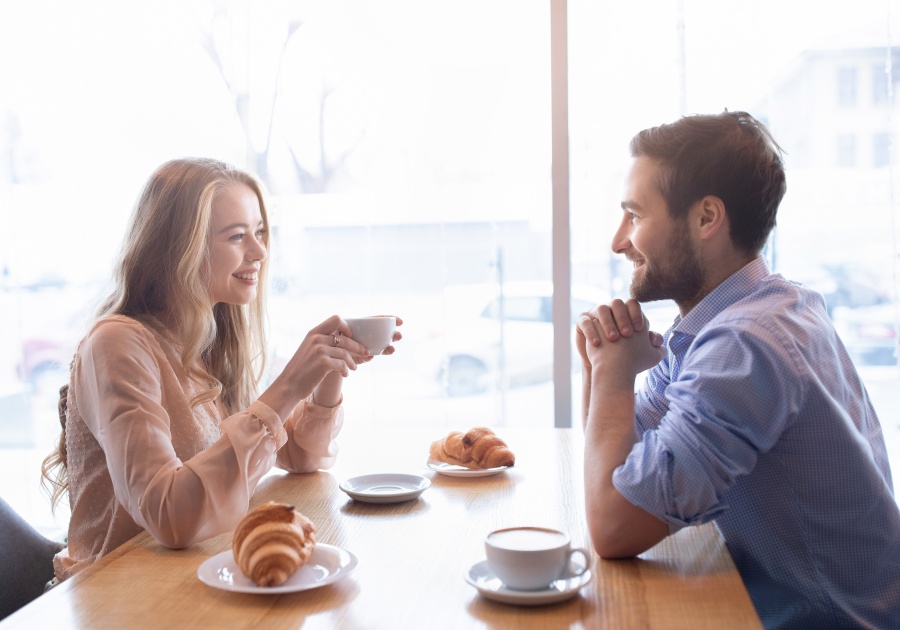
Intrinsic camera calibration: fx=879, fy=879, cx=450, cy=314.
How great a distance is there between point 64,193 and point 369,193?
49.4 inches

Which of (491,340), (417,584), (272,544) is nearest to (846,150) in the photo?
(491,340)

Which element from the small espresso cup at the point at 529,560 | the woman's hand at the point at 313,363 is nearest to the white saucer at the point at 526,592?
the small espresso cup at the point at 529,560

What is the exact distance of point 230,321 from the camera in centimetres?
201

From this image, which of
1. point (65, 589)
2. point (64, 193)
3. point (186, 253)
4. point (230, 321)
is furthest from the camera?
point (64, 193)

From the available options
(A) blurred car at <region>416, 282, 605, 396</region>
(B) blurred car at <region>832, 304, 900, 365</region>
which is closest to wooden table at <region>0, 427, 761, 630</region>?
(A) blurred car at <region>416, 282, 605, 396</region>

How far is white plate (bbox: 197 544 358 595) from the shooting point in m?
1.10

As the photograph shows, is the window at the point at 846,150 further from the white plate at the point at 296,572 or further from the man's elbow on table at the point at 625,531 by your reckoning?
the white plate at the point at 296,572

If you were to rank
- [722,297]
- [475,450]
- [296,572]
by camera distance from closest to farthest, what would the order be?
1. [296,572]
2. [722,297]
3. [475,450]

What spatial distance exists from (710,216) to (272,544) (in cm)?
95

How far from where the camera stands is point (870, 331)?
288cm

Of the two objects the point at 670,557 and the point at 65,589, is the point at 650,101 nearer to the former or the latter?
the point at 670,557

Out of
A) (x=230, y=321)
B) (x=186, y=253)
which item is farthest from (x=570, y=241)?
(x=186, y=253)

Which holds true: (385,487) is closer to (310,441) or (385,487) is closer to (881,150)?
(310,441)

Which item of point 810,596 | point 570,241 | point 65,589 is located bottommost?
point 810,596
